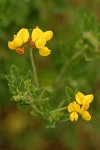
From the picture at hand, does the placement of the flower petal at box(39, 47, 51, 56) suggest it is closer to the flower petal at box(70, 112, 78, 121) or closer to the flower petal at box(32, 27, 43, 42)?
the flower petal at box(32, 27, 43, 42)

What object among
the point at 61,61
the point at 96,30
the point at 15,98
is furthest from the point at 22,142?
the point at 15,98

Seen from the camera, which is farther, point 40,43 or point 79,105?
point 40,43

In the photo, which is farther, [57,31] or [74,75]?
[57,31]

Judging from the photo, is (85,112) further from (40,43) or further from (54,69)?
(54,69)

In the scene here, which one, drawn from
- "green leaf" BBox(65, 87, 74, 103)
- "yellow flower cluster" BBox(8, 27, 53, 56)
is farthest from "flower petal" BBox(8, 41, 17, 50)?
"green leaf" BBox(65, 87, 74, 103)

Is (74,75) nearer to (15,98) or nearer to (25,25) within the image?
(25,25)

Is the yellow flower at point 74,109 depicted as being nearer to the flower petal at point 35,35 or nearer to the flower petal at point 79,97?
the flower petal at point 79,97

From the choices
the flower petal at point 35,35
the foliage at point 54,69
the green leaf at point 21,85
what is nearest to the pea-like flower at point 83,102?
the green leaf at point 21,85

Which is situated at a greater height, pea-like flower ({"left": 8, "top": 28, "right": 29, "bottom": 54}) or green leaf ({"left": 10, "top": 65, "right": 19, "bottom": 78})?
pea-like flower ({"left": 8, "top": 28, "right": 29, "bottom": 54})

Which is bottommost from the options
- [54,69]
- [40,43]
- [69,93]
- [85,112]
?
[54,69]

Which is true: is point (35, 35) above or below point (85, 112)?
above

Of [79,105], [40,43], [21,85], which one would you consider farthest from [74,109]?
[40,43]
